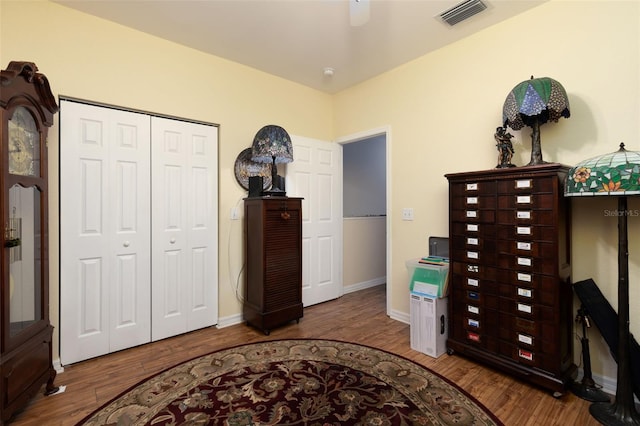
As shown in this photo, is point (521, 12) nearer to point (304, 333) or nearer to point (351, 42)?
point (351, 42)

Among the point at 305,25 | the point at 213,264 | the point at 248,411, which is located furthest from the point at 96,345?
the point at 305,25

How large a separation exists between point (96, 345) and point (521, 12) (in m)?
4.26

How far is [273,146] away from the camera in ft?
9.43

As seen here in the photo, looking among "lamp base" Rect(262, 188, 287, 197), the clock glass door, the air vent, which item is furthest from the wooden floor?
the air vent

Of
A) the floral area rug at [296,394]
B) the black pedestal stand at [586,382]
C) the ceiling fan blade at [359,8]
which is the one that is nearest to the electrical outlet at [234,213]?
the floral area rug at [296,394]

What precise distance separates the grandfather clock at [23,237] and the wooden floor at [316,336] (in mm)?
202

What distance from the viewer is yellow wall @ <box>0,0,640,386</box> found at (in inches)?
75.8

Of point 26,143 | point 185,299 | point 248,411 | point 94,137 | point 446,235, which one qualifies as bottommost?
point 248,411

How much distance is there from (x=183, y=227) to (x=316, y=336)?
163 centimetres

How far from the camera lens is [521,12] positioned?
226 cm

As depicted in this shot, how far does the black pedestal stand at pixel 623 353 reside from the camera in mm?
1585

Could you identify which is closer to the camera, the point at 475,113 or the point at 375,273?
the point at 475,113

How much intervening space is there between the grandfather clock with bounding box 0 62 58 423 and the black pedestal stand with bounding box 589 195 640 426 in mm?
3205

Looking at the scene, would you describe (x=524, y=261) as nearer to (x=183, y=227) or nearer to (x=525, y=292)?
(x=525, y=292)
